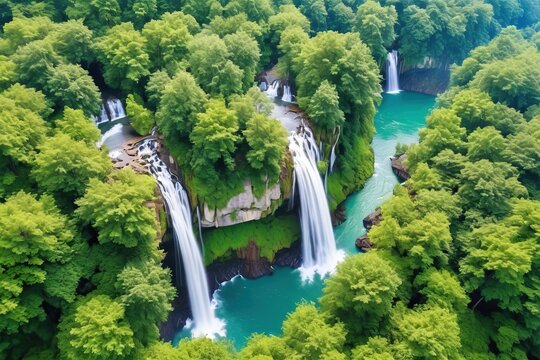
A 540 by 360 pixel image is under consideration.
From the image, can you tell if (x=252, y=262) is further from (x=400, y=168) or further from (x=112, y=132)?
(x=400, y=168)

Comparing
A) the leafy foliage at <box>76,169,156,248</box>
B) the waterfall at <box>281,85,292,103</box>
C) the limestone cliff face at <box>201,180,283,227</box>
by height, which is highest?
the waterfall at <box>281,85,292,103</box>

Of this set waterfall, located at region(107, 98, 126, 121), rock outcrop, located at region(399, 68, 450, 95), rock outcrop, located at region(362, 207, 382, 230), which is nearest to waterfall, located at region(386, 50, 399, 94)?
rock outcrop, located at region(399, 68, 450, 95)

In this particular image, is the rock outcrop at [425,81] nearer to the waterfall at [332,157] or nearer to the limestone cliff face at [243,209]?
the waterfall at [332,157]

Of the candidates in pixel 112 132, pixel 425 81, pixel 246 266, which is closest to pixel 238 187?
pixel 246 266

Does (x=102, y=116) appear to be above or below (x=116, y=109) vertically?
below

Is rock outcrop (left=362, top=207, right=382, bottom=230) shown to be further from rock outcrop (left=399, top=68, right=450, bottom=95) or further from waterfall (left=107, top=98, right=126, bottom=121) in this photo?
rock outcrop (left=399, top=68, right=450, bottom=95)

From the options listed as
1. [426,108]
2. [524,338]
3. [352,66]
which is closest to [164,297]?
[524,338]
